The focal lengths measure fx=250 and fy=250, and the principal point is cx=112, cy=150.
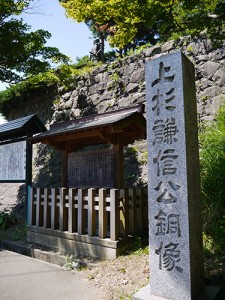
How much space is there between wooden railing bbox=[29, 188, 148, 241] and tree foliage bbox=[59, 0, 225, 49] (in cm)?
452

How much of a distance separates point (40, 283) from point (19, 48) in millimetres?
7217

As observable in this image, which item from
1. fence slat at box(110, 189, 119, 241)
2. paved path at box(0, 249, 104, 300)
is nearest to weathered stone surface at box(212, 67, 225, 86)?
fence slat at box(110, 189, 119, 241)

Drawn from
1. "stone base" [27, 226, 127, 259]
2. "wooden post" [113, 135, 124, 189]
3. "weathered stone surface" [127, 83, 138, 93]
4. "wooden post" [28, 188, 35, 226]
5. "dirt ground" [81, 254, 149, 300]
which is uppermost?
"weathered stone surface" [127, 83, 138, 93]

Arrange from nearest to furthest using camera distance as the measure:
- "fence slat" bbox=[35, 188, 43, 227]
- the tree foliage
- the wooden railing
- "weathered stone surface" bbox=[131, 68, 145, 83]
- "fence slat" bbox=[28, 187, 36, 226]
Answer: the wooden railing, "fence slat" bbox=[35, 188, 43, 227], "fence slat" bbox=[28, 187, 36, 226], the tree foliage, "weathered stone surface" bbox=[131, 68, 145, 83]

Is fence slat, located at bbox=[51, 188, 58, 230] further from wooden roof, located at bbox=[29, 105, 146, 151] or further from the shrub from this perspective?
the shrub

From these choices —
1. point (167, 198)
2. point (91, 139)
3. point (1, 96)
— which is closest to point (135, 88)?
point (91, 139)

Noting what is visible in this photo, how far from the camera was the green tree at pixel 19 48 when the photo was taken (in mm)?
7953

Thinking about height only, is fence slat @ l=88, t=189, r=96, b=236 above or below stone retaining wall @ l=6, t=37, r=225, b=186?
below

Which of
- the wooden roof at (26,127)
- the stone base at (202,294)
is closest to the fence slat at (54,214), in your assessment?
the wooden roof at (26,127)

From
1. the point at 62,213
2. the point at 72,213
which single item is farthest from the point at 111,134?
the point at 62,213

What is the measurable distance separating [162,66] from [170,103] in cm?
51

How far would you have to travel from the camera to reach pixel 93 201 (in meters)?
4.60


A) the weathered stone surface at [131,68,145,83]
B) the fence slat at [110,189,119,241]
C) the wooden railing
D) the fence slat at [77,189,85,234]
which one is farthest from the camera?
the weathered stone surface at [131,68,145,83]

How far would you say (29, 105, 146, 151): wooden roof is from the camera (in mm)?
4754
